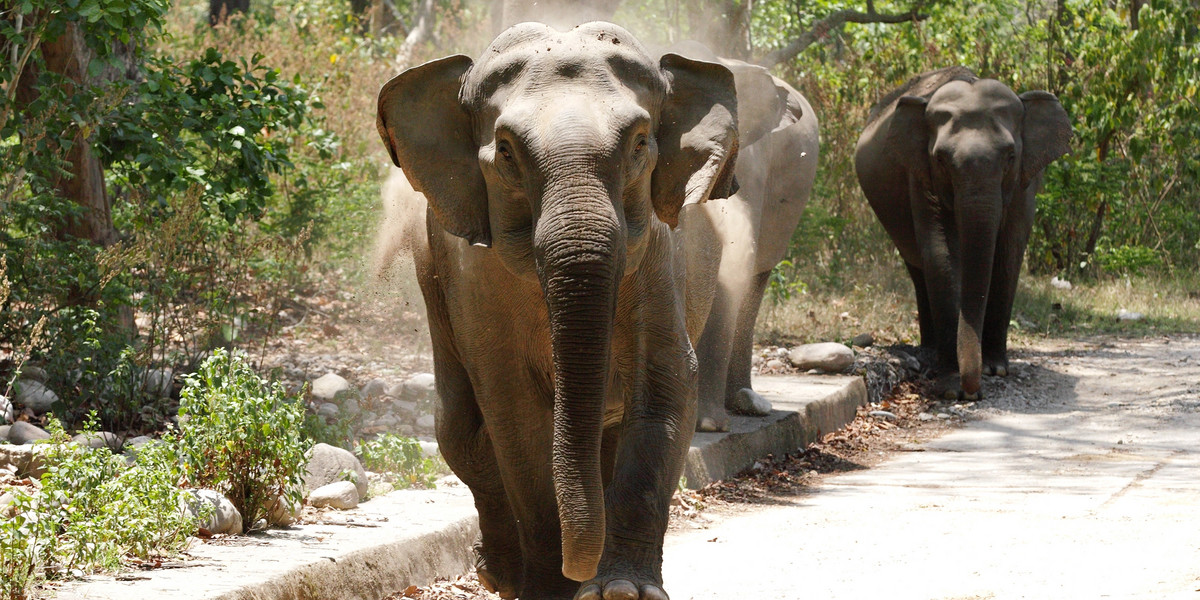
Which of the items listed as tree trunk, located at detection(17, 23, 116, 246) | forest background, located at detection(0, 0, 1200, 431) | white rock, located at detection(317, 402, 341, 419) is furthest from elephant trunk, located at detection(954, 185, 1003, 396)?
tree trunk, located at detection(17, 23, 116, 246)

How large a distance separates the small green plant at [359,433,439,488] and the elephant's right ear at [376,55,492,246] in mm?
2803

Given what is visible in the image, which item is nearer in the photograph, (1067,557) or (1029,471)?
(1067,557)

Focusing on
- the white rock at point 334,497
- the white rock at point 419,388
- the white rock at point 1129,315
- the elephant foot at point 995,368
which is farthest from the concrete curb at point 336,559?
the white rock at point 1129,315

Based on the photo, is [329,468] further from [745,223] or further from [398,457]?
[745,223]

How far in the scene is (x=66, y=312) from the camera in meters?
7.83

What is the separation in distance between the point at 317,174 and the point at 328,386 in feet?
12.4

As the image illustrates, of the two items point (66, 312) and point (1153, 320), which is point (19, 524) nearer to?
point (66, 312)

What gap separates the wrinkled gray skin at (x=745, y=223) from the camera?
6.66 metres

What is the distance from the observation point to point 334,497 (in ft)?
20.3

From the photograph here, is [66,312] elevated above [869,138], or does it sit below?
below

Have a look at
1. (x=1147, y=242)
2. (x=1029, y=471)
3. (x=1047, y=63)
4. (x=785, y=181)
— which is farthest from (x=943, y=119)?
(x=1147, y=242)

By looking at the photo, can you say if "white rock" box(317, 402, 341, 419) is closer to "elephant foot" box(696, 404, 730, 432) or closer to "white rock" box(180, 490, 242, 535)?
"elephant foot" box(696, 404, 730, 432)

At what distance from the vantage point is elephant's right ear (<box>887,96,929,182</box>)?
1288cm

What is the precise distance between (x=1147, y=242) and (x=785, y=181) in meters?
10.7
